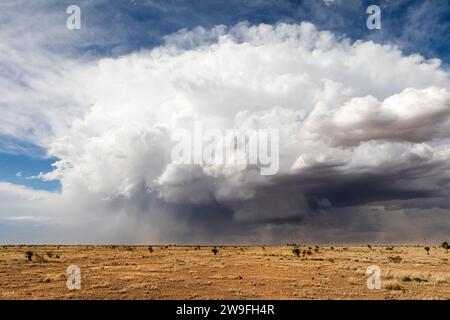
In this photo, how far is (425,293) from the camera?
A: 2839 centimetres

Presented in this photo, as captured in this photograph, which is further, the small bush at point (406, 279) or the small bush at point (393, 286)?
the small bush at point (406, 279)

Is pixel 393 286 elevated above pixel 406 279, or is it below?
below

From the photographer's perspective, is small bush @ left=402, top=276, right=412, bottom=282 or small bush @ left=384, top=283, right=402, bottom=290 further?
small bush @ left=402, top=276, right=412, bottom=282

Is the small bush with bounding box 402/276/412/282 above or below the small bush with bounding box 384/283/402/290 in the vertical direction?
above

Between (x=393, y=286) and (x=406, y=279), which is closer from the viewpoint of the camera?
(x=393, y=286)

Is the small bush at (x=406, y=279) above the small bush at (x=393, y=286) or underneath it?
above
